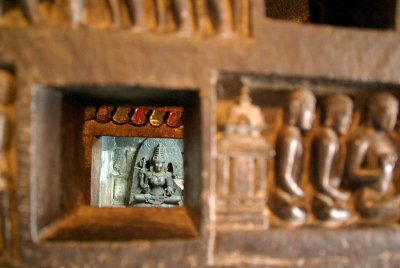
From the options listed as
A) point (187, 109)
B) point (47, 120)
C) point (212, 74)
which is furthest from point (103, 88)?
point (187, 109)

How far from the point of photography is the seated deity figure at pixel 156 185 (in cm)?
507

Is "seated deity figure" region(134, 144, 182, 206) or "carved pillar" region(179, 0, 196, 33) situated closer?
"carved pillar" region(179, 0, 196, 33)

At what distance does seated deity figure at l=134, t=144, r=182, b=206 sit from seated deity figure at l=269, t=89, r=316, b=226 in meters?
3.99

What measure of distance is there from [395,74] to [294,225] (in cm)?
85

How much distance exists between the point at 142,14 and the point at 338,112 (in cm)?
100

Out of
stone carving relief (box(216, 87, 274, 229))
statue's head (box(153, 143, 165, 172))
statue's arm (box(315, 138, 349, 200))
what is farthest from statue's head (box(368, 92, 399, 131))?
statue's head (box(153, 143, 165, 172))

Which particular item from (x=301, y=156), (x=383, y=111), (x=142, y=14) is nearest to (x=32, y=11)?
(x=142, y=14)

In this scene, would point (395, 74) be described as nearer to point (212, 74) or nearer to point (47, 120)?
point (212, 74)

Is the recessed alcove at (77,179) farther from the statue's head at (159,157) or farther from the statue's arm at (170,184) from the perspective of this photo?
the statue's arm at (170,184)

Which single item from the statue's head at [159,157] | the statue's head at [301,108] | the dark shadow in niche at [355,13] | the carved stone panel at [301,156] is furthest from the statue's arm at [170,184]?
the statue's head at [301,108]

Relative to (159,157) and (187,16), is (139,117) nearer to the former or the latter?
(159,157)

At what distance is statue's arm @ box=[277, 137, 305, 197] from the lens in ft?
4.16

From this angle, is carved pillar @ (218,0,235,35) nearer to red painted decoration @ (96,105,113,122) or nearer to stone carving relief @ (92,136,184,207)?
red painted decoration @ (96,105,113,122)

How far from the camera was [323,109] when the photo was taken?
136 centimetres
